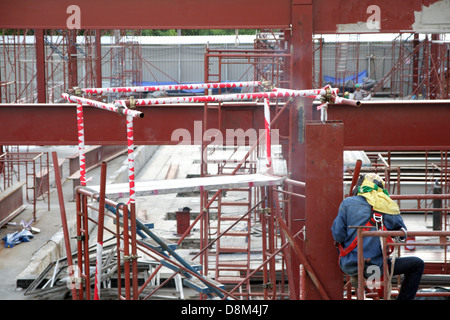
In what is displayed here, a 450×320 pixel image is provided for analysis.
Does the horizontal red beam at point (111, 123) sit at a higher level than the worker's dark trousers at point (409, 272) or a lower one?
higher

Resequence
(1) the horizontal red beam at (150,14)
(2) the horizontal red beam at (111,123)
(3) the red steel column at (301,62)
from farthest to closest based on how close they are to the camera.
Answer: (2) the horizontal red beam at (111,123)
(1) the horizontal red beam at (150,14)
(3) the red steel column at (301,62)

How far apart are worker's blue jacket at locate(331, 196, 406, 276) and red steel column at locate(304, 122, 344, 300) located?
6.7 inches

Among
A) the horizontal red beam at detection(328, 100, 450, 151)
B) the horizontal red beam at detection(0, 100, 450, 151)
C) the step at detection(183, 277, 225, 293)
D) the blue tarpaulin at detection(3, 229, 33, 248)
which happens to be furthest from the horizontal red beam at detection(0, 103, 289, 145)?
the blue tarpaulin at detection(3, 229, 33, 248)

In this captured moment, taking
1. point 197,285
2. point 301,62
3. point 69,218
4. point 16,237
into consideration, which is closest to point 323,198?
point 197,285

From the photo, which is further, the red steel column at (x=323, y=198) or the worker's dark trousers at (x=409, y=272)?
the worker's dark trousers at (x=409, y=272)

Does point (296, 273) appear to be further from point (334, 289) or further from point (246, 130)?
point (334, 289)

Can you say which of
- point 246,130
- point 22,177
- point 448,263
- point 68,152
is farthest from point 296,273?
point 68,152

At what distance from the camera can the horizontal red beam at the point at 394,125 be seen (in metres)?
A: 11.9

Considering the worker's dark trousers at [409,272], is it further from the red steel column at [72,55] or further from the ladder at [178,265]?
the red steel column at [72,55]

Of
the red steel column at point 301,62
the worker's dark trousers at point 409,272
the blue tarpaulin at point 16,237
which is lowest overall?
the blue tarpaulin at point 16,237

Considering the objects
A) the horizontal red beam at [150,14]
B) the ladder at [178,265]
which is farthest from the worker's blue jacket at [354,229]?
the horizontal red beam at [150,14]

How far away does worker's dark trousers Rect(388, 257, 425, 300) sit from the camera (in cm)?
702

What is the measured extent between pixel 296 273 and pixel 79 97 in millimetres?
5521

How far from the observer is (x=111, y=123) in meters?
12.7
